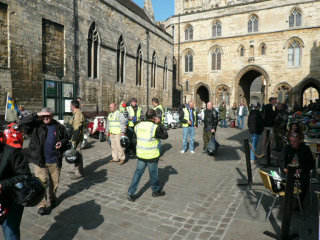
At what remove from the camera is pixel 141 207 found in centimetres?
423

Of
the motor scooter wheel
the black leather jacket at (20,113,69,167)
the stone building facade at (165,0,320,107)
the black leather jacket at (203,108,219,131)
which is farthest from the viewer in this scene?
the stone building facade at (165,0,320,107)

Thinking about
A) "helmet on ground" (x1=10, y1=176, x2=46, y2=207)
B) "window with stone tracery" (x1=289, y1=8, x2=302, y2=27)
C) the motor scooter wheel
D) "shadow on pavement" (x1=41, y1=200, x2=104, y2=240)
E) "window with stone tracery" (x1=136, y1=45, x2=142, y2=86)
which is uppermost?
"window with stone tracery" (x1=289, y1=8, x2=302, y2=27)

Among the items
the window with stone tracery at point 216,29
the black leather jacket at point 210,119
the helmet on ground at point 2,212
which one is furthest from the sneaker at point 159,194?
the window with stone tracery at point 216,29

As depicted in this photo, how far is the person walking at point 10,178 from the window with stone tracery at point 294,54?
29.2 m

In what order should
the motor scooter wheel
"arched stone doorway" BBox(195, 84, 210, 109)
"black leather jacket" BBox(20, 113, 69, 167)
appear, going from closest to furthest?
"black leather jacket" BBox(20, 113, 69, 167), the motor scooter wheel, "arched stone doorway" BBox(195, 84, 210, 109)

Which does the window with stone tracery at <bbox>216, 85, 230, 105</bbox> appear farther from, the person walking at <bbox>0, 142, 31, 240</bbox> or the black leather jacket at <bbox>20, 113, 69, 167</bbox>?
the person walking at <bbox>0, 142, 31, 240</bbox>

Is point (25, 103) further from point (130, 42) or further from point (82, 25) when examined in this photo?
point (130, 42)

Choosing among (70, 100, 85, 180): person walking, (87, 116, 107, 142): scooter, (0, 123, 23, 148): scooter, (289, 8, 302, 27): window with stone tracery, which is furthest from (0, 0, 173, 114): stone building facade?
(289, 8, 302, 27): window with stone tracery

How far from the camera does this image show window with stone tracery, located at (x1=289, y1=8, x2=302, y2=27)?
26.0 meters

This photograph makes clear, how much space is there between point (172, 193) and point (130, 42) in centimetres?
1618

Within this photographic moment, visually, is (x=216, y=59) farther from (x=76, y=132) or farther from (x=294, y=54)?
(x=76, y=132)

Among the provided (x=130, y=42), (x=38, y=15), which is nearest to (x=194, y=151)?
(x=38, y=15)

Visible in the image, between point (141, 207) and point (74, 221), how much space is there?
1.11m

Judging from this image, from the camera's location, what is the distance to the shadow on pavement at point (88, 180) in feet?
15.8
